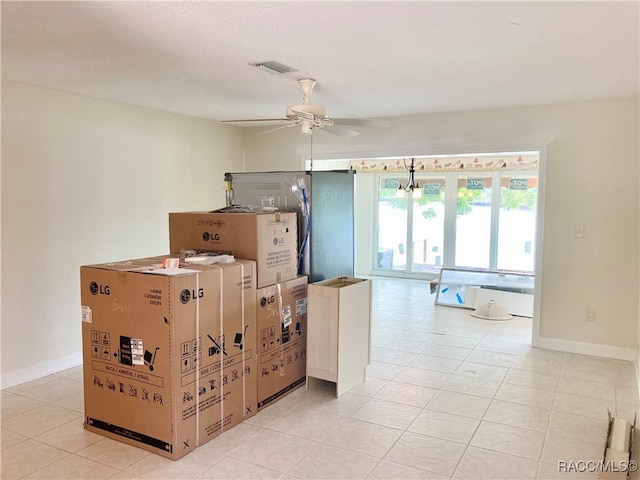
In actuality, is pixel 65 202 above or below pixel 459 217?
above

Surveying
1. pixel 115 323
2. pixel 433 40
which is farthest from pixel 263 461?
pixel 433 40

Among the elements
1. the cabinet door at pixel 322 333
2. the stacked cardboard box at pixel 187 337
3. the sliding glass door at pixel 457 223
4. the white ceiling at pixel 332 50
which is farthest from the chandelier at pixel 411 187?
the stacked cardboard box at pixel 187 337

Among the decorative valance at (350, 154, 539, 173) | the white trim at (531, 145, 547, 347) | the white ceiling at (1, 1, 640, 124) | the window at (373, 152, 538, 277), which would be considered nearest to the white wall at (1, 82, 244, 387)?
the white ceiling at (1, 1, 640, 124)

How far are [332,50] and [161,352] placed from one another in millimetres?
1976

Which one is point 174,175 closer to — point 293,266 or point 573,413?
point 293,266

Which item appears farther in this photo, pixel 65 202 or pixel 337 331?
A: pixel 65 202

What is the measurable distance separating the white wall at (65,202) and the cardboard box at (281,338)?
200 cm

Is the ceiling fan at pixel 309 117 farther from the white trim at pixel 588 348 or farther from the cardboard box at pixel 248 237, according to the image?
the white trim at pixel 588 348

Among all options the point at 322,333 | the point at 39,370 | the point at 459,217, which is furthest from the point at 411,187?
the point at 39,370

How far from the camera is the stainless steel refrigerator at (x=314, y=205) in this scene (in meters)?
3.75

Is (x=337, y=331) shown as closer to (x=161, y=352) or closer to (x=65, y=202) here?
(x=161, y=352)

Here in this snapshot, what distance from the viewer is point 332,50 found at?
2.82 meters

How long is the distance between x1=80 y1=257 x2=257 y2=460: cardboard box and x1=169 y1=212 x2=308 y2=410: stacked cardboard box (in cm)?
25

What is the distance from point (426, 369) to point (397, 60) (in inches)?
97.8
